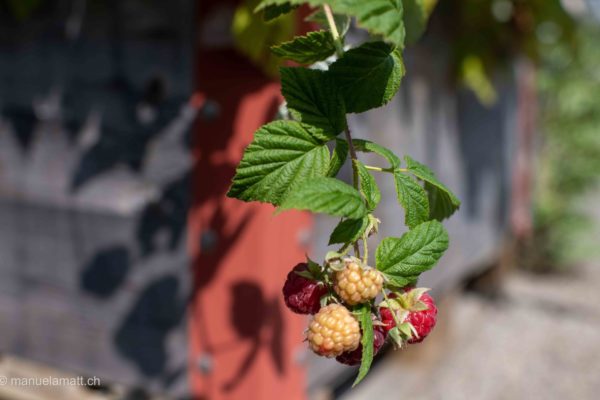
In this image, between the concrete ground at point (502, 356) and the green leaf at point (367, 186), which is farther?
the concrete ground at point (502, 356)

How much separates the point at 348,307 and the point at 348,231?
5 centimetres

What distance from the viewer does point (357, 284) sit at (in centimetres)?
48

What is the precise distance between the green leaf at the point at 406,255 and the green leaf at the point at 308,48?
187mm

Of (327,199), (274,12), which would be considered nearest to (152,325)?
(274,12)

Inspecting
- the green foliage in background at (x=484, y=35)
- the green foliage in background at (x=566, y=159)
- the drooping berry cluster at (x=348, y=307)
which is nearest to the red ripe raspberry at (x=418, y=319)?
the drooping berry cluster at (x=348, y=307)

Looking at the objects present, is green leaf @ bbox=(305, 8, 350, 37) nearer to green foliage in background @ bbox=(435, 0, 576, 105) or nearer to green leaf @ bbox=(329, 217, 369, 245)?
green leaf @ bbox=(329, 217, 369, 245)

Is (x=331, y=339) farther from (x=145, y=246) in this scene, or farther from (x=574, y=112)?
(x=574, y=112)

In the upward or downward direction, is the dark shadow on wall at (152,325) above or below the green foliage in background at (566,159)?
above

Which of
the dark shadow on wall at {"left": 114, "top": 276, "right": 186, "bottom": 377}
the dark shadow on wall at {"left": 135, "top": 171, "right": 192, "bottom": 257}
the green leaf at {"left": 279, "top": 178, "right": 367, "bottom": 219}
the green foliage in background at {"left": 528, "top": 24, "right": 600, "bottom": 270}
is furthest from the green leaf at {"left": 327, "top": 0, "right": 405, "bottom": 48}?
the green foliage in background at {"left": 528, "top": 24, "right": 600, "bottom": 270}

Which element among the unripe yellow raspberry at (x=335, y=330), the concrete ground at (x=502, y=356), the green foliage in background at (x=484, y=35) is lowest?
the concrete ground at (x=502, y=356)

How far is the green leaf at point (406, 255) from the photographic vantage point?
522mm

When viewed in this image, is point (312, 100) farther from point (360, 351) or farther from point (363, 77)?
point (360, 351)

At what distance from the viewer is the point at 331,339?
18.9 inches

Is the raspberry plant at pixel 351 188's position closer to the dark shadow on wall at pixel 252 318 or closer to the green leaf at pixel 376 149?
the green leaf at pixel 376 149
